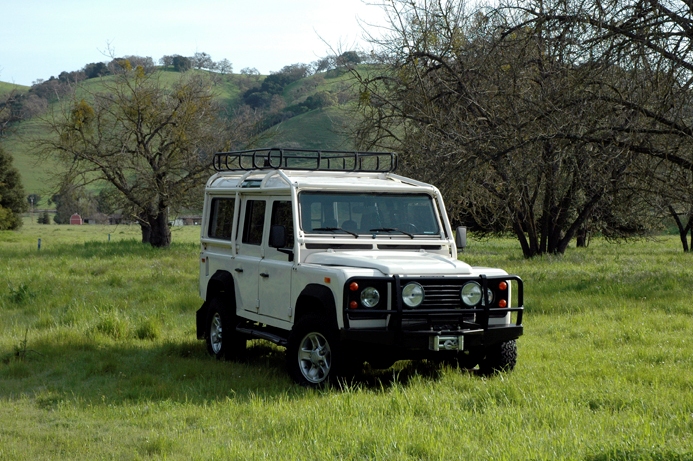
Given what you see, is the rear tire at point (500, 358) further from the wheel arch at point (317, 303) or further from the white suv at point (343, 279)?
the wheel arch at point (317, 303)

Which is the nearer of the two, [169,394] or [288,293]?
[169,394]

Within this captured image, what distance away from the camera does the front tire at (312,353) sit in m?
7.46

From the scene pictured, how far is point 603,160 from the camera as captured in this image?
15.2 metres

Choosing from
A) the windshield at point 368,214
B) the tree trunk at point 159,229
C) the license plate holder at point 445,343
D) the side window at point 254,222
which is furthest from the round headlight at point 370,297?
the tree trunk at point 159,229

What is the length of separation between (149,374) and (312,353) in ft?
6.06

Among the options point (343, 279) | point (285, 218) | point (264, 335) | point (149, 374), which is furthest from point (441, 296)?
point (149, 374)

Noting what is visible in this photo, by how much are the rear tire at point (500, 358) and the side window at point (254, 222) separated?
2.78 m

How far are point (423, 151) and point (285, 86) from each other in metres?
156

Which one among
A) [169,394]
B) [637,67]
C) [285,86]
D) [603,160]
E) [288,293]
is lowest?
[169,394]

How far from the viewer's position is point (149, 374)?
8469 mm

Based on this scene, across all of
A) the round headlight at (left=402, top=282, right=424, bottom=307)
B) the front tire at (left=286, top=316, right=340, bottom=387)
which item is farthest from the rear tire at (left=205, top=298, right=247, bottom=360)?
the round headlight at (left=402, top=282, right=424, bottom=307)

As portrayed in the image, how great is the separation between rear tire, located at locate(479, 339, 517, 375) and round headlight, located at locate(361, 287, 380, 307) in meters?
1.48

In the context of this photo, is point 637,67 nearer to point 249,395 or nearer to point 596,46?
point 596,46

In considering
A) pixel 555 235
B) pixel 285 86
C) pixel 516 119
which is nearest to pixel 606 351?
pixel 516 119
